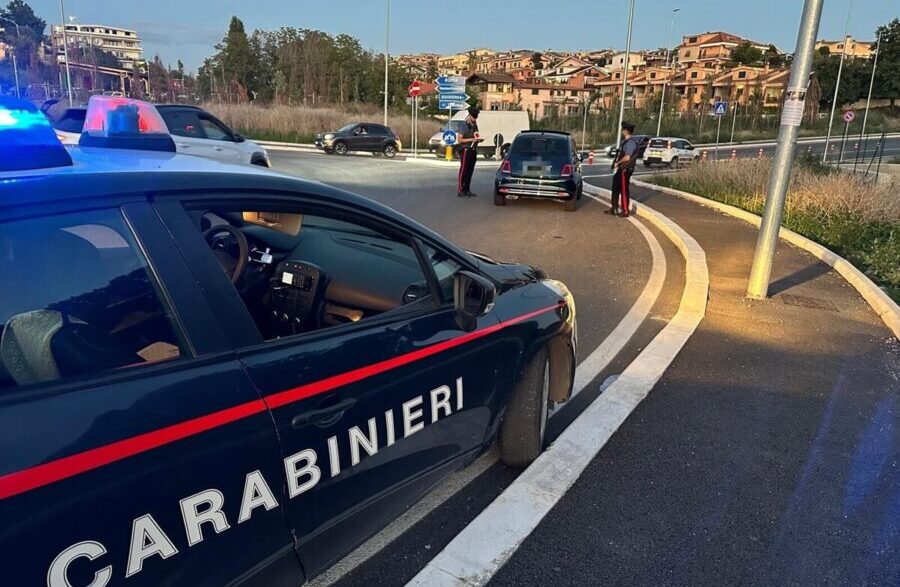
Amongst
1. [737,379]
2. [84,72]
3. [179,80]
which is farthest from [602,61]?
[737,379]

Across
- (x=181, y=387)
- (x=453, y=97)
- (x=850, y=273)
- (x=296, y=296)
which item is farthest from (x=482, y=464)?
(x=453, y=97)

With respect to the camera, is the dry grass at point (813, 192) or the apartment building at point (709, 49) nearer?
the dry grass at point (813, 192)

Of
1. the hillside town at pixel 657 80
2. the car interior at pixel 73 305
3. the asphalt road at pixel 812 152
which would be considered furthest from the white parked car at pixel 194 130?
the hillside town at pixel 657 80

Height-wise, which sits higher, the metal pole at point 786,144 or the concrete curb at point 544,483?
the metal pole at point 786,144

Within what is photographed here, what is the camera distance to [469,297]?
2660 millimetres

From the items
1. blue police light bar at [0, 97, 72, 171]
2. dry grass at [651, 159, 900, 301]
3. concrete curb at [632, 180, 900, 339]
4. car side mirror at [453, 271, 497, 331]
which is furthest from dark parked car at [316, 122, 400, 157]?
blue police light bar at [0, 97, 72, 171]

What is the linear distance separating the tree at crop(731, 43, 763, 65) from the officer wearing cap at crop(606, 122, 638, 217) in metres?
106

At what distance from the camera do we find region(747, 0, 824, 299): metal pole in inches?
243

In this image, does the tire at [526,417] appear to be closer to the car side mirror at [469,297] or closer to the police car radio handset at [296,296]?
the car side mirror at [469,297]

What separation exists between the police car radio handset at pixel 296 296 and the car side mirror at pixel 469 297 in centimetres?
62

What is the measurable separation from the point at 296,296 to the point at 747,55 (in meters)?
120

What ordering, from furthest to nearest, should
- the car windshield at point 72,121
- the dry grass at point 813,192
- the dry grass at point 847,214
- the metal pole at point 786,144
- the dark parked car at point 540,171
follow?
the dark parked car at point 540,171 < the car windshield at point 72,121 < the dry grass at point 813,192 < the dry grass at point 847,214 < the metal pole at point 786,144

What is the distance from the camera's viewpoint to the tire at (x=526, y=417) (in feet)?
10.4

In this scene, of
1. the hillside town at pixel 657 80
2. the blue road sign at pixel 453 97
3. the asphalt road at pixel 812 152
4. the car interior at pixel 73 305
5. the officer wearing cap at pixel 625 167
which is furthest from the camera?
the hillside town at pixel 657 80
